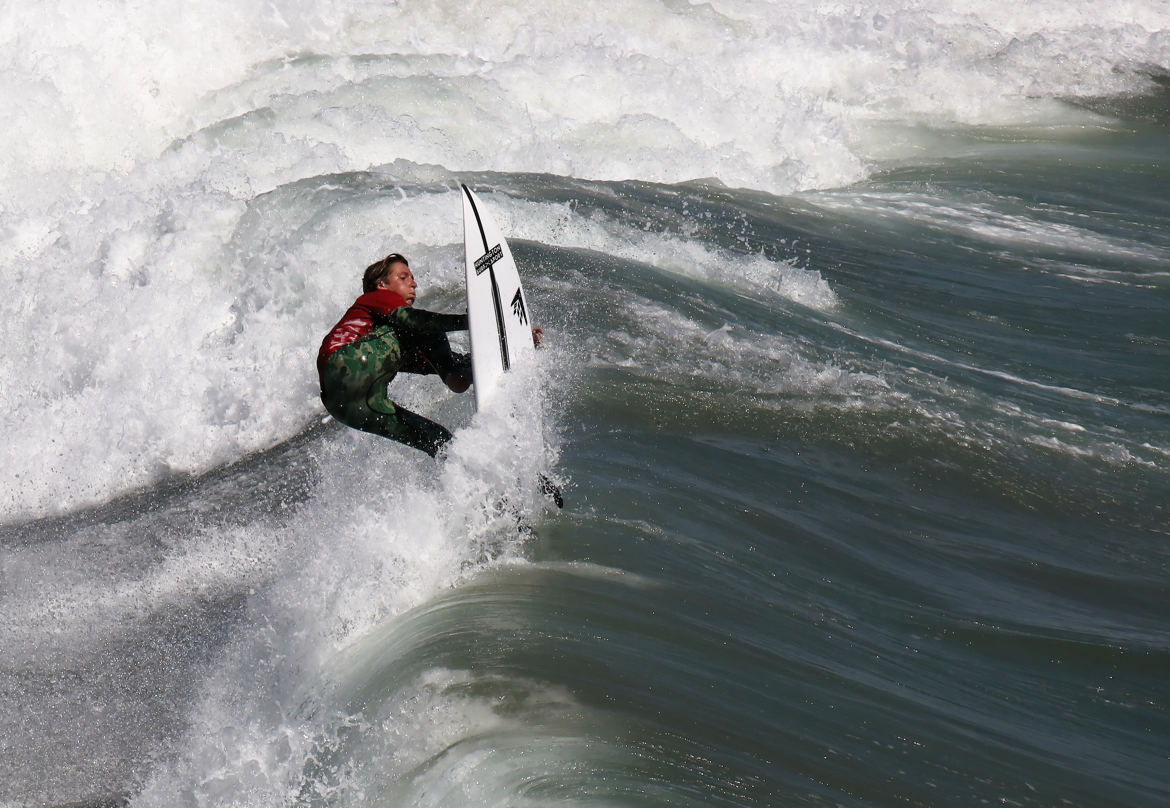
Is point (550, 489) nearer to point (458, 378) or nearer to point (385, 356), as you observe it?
point (458, 378)

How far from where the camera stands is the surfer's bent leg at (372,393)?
493cm

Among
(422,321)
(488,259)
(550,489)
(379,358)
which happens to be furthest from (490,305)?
(550,489)

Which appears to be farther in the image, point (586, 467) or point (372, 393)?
point (586, 467)

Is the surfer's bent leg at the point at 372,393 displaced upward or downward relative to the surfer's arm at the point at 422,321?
downward

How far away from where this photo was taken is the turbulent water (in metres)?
3.90

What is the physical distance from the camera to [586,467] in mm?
5512

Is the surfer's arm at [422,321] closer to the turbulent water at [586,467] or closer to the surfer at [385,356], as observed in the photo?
the surfer at [385,356]

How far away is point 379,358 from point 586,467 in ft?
3.81

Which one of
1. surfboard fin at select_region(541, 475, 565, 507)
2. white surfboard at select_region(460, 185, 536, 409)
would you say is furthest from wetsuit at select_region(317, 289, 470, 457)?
surfboard fin at select_region(541, 475, 565, 507)

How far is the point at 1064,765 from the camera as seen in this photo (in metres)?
3.64

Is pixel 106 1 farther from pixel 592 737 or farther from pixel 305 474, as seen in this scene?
pixel 592 737

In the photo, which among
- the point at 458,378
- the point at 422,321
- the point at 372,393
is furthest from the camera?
the point at 458,378

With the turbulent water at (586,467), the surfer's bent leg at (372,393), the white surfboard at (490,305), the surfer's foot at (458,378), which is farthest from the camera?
the surfer's foot at (458,378)

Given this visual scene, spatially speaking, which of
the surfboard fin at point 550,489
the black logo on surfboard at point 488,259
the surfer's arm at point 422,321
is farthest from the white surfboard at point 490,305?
the surfboard fin at point 550,489
